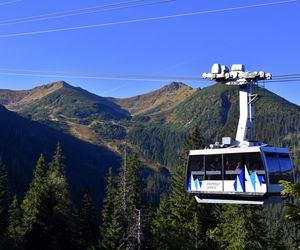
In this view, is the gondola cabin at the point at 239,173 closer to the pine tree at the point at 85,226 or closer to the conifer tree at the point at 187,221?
the conifer tree at the point at 187,221

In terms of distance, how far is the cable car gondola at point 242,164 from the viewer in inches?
886

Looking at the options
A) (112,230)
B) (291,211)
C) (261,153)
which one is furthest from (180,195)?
(291,211)

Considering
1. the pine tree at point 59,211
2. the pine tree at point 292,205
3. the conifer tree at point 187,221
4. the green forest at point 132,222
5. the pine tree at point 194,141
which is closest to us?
the pine tree at point 292,205

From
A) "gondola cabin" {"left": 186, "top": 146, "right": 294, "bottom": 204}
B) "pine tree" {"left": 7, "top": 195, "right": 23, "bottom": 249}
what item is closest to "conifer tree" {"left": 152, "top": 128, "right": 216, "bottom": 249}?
"pine tree" {"left": 7, "top": 195, "right": 23, "bottom": 249}

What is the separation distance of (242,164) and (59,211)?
39.2 meters

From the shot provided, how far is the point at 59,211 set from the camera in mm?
58219

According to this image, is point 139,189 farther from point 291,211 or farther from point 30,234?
point 291,211

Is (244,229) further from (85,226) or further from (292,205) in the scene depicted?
(292,205)

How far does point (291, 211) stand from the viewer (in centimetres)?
1577

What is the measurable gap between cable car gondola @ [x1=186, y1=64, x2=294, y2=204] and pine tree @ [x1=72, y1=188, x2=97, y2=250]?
3562cm

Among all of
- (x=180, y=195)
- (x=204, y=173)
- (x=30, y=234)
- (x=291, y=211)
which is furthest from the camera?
(x=30, y=234)

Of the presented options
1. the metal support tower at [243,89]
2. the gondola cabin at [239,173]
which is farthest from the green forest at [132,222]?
the metal support tower at [243,89]

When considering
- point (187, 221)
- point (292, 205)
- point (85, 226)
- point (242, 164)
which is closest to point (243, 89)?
point (242, 164)

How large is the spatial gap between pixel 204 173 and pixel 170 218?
24741 millimetres
